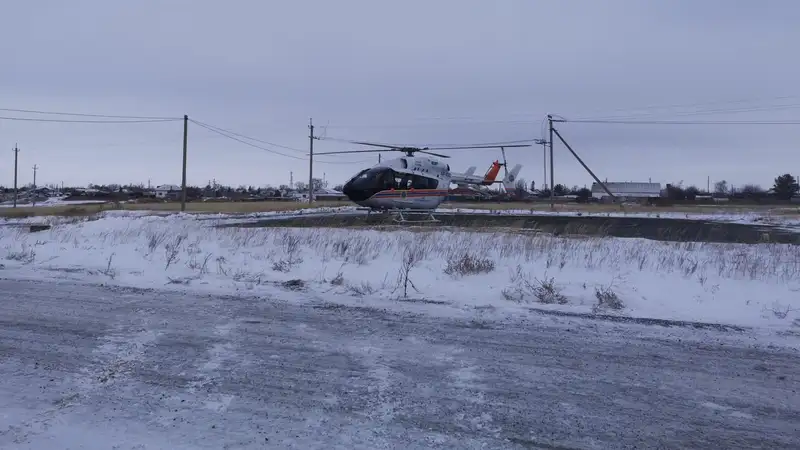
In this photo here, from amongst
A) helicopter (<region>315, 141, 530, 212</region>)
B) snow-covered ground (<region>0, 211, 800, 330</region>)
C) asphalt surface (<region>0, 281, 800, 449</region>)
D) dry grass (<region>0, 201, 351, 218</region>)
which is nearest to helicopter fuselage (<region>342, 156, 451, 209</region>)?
helicopter (<region>315, 141, 530, 212</region>)

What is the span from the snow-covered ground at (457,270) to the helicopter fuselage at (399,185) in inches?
446

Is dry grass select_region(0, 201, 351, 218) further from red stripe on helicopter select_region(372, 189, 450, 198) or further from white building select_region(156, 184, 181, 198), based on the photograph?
white building select_region(156, 184, 181, 198)

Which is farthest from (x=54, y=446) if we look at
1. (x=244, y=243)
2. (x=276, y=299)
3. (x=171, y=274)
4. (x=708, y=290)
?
(x=244, y=243)

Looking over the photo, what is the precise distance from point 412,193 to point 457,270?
60.4 feet

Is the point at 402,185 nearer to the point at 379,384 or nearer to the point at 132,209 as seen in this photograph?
the point at 379,384

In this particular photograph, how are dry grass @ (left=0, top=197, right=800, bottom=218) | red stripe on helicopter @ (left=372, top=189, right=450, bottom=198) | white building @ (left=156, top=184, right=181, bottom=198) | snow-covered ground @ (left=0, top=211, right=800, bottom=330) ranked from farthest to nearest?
white building @ (left=156, top=184, right=181, bottom=198)
dry grass @ (left=0, top=197, right=800, bottom=218)
red stripe on helicopter @ (left=372, top=189, right=450, bottom=198)
snow-covered ground @ (left=0, top=211, right=800, bottom=330)

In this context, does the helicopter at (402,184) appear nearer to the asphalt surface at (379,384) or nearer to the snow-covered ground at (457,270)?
the snow-covered ground at (457,270)

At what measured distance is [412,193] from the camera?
2781 centimetres

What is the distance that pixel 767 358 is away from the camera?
5.05 meters

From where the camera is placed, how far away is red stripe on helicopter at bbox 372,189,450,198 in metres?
26.6

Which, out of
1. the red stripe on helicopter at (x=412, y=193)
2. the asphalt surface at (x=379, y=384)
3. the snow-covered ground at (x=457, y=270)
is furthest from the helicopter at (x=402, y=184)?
the asphalt surface at (x=379, y=384)

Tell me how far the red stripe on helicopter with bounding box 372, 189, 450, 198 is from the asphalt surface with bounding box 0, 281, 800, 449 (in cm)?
2027

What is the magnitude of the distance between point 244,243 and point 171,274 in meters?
4.34

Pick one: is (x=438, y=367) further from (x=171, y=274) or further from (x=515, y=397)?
(x=171, y=274)
